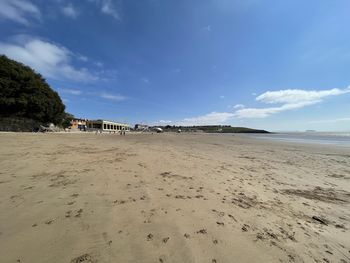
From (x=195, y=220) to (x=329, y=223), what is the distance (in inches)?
113

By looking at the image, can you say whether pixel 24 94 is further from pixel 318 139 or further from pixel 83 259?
pixel 318 139

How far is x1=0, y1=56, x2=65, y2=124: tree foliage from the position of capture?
1630 inches

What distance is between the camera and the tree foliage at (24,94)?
4141 centimetres

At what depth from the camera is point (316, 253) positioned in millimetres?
3047

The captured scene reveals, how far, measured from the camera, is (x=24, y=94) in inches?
1745

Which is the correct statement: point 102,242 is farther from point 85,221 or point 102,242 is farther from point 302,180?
point 302,180

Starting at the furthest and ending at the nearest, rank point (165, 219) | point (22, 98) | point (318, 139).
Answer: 1. point (22, 98)
2. point (318, 139)
3. point (165, 219)

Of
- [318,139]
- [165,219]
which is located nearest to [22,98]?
[165,219]

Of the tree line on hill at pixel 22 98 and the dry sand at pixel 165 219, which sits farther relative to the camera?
the tree line on hill at pixel 22 98

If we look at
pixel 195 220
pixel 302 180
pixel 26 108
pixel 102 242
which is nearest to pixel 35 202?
pixel 102 242

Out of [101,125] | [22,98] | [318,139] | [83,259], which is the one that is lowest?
[83,259]

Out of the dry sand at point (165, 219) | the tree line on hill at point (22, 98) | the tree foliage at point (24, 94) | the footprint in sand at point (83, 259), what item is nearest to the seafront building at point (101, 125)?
the tree foliage at point (24, 94)

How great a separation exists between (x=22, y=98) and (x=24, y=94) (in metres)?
1.44

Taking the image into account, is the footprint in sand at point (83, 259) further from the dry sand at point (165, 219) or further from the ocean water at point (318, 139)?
the ocean water at point (318, 139)
